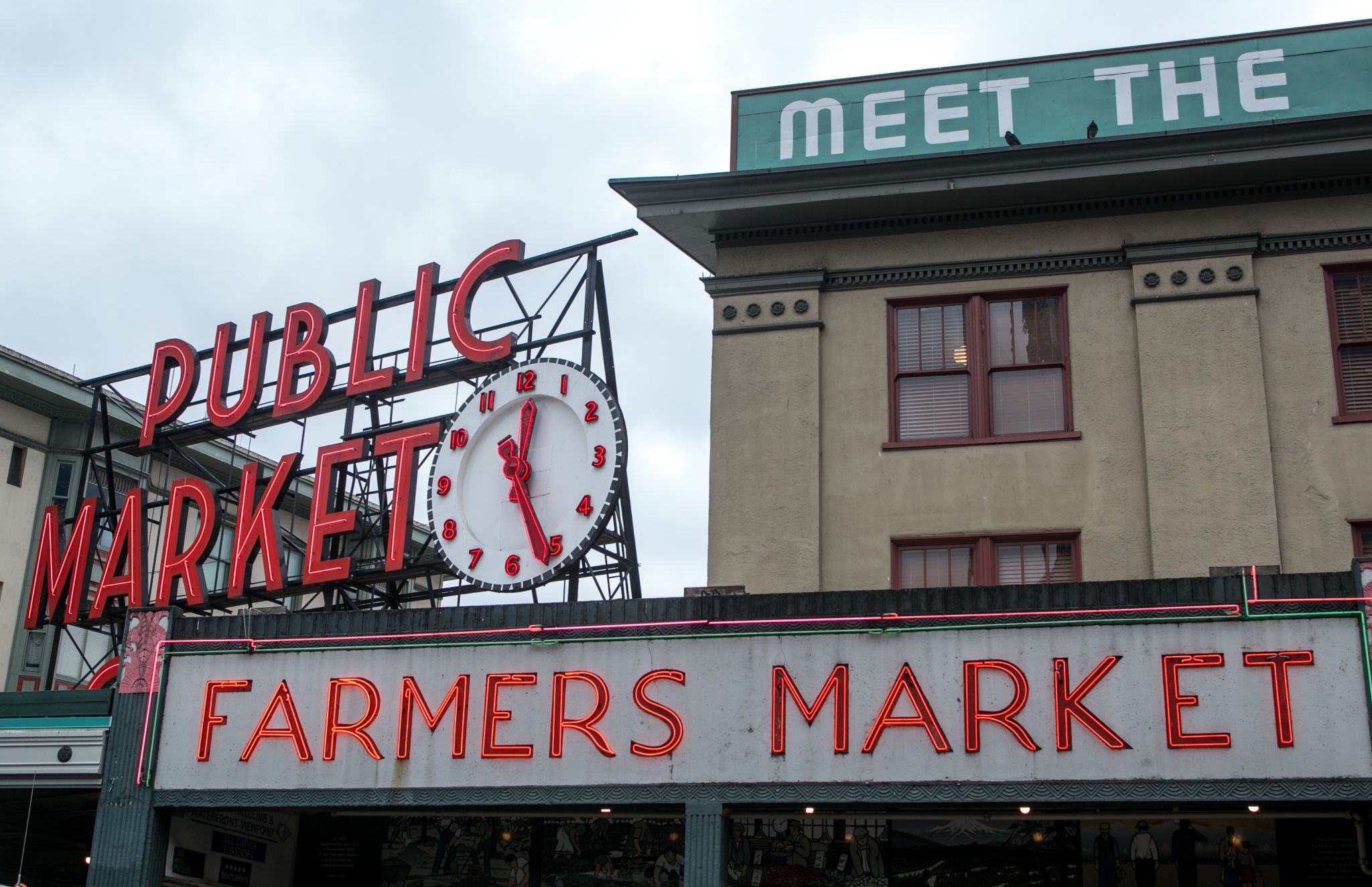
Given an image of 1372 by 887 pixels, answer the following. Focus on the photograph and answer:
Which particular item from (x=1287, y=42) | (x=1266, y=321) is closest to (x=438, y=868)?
(x=1266, y=321)

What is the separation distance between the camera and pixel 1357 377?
64.8 feet

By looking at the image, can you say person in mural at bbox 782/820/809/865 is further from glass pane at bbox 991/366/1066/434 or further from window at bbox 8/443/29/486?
window at bbox 8/443/29/486

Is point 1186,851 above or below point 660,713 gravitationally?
below

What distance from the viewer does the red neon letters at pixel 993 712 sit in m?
15.8

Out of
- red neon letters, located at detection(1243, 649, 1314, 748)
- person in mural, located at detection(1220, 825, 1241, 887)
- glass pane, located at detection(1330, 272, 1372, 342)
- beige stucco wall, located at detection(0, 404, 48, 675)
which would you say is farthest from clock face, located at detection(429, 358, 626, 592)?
beige stucco wall, located at detection(0, 404, 48, 675)

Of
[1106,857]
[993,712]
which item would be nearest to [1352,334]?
[1106,857]

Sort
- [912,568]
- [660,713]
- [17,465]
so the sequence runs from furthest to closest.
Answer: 1. [17,465]
2. [912,568]
3. [660,713]

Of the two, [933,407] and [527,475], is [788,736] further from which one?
[527,475]

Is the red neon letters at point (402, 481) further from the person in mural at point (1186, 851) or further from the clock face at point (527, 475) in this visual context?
the person in mural at point (1186, 851)

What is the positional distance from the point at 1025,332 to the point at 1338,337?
396 cm

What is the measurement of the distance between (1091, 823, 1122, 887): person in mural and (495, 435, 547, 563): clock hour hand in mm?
9719

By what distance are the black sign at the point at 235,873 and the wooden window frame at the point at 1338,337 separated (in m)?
15.3

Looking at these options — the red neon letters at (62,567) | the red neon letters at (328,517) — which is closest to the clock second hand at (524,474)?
the red neon letters at (328,517)

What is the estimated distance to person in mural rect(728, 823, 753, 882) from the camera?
1936 centimetres
